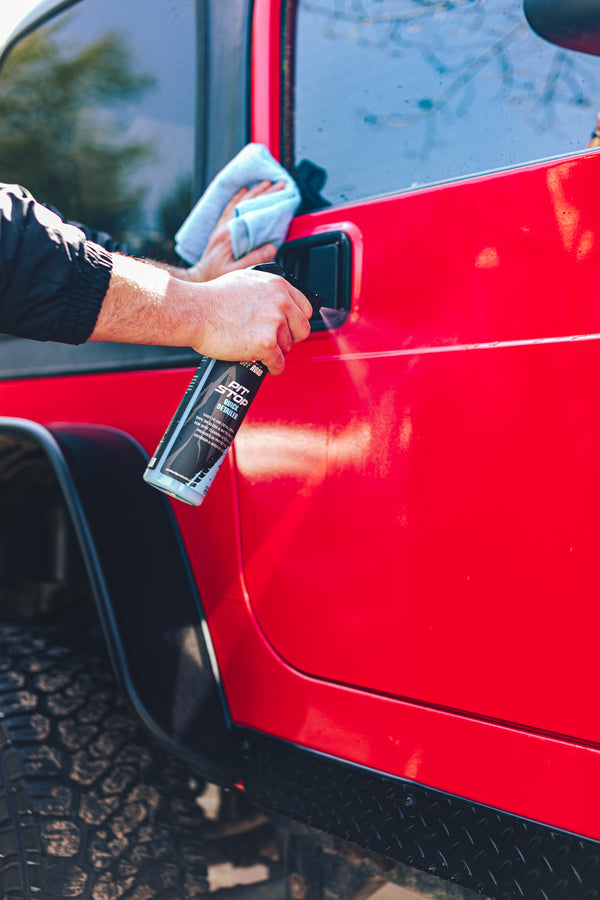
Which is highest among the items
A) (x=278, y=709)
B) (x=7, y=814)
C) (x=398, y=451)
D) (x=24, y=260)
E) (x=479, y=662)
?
(x=24, y=260)

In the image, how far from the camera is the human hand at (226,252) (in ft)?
4.12

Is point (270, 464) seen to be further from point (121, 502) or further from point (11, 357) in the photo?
point (11, 357)

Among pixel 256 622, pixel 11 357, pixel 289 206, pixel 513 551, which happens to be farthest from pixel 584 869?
pixel 11 357

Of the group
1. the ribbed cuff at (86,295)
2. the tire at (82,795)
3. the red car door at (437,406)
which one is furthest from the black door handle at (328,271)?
the tire at (82,795)

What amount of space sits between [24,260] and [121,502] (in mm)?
555

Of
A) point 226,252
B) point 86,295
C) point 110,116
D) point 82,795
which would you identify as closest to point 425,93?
point 226,252

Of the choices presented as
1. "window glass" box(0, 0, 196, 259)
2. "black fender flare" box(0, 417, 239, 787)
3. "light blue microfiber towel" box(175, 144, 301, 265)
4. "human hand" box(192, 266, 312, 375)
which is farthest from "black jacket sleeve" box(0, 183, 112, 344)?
"window glass" box(0, 0, 196, 259)

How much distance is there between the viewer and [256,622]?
1.32m

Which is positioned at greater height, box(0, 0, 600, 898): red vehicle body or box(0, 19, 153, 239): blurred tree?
box(0, 19, 153, 239): blurred tree

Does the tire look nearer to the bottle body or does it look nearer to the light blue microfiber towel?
the bottle body

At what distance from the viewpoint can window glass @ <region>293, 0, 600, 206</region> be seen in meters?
1.11

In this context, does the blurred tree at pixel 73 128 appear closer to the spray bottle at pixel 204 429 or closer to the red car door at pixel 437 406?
the red car door at pixel 437 406

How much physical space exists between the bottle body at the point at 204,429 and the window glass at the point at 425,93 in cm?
41

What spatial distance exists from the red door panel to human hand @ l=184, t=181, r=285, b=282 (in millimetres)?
87
